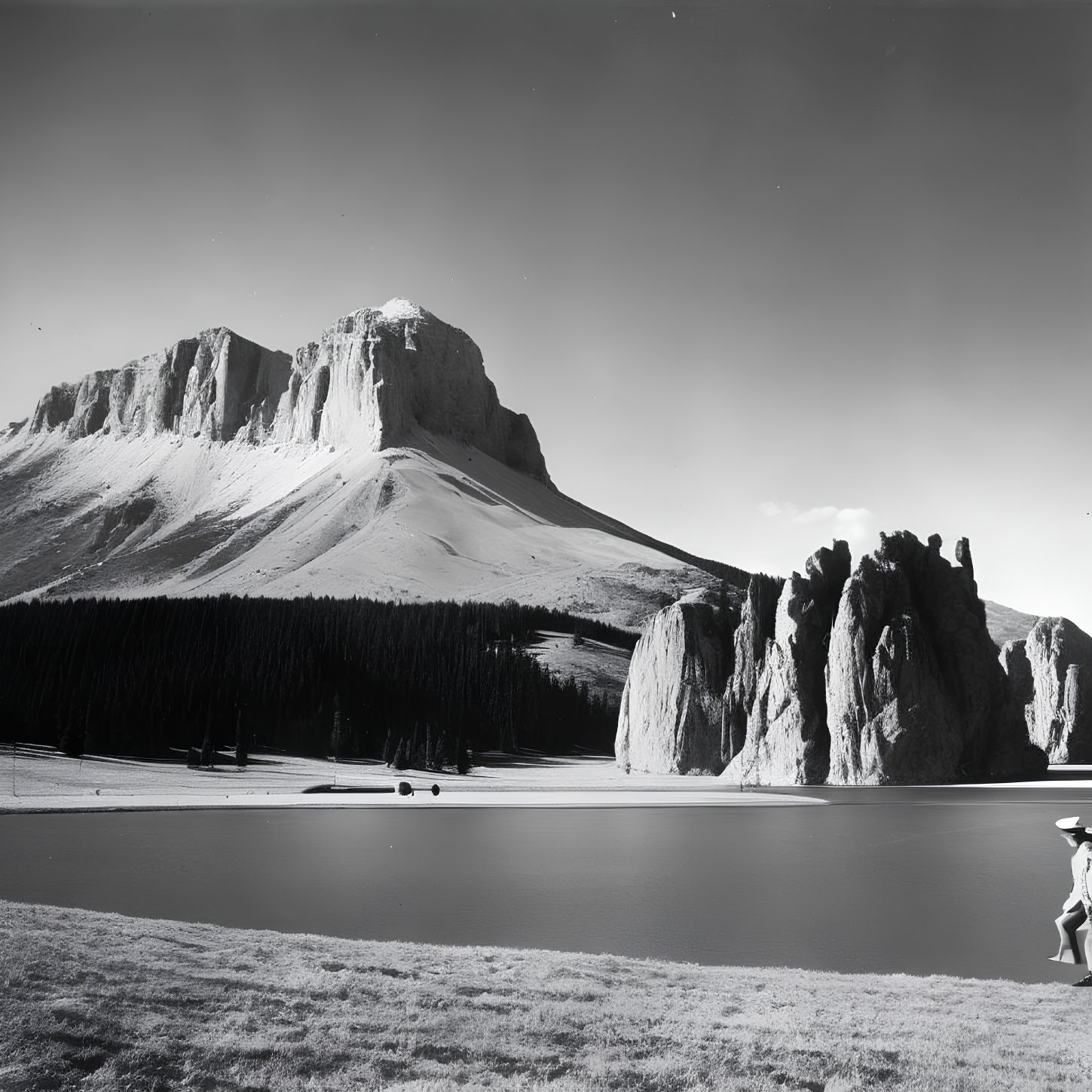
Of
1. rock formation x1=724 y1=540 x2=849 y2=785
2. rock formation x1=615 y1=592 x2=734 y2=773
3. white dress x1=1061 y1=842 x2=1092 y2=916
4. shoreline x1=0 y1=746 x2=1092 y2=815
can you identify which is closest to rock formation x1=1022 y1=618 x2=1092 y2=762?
shoreline x1=0 y1=746 x2=1092 y2=815

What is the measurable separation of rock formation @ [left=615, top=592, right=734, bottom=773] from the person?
7321 cm

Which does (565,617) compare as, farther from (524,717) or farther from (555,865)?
(555,865)

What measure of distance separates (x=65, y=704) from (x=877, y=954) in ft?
239

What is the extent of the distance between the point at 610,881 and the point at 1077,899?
1413cm

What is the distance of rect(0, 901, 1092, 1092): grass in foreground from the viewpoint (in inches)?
335

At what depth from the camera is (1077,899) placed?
1168cm

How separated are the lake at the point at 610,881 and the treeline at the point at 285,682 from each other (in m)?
37.6

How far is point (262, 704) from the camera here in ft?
307

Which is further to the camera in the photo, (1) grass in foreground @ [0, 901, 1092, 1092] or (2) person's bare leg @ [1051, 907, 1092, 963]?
(2) person's bare leg @ [1051, 907, 1092, 963]

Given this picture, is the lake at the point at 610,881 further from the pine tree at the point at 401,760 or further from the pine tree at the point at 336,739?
the pine tree at the point at 336,739

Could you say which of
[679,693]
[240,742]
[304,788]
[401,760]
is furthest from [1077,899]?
[679,693]

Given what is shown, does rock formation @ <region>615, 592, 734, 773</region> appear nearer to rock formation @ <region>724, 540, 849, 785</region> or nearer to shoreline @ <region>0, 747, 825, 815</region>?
shoreline @ <region>0, 747, 825, 815</region>

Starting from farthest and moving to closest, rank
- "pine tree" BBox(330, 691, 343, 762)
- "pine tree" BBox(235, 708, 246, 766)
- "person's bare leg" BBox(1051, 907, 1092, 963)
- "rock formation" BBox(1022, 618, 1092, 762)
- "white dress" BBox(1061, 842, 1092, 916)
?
"rock formation" BBox(1022, 618, 1092, 762) → "pine tree" BBox(330, 691, 343, 762) → "pine tree" BBox(235, 708, 246, 766) → "person's bare leg" BBox(1051, 907, 1092, 963) → "white dress" BBox(1061, 842, 1092, 916)

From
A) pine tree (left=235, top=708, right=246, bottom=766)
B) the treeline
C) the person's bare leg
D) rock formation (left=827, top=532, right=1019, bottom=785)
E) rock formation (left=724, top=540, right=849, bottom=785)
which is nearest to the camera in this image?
the person's bare leg
